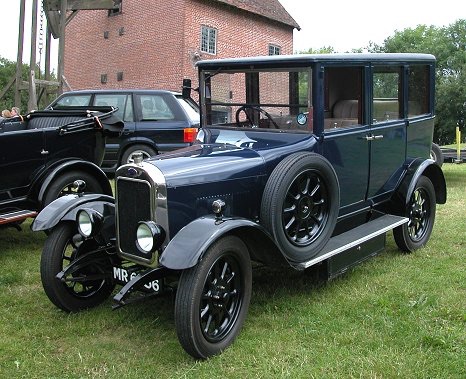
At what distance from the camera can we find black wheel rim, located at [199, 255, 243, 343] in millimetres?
3258

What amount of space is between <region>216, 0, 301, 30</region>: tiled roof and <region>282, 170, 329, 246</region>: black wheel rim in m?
17.2

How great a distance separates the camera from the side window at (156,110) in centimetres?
936

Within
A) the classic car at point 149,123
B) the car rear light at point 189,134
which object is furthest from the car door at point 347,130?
the classic car at point 149,123

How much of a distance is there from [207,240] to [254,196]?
824mm

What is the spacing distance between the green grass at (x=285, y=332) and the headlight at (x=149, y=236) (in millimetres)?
637

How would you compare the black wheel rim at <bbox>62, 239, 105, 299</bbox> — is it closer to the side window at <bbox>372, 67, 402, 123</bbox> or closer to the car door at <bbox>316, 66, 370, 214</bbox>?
the car door at <bbox>316, 66, 370, 214</bbox>

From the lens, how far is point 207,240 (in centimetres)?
307

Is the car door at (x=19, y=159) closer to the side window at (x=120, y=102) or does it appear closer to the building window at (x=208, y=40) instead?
the side window at (x=120, y=102)

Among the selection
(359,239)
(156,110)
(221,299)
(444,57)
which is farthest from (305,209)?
Answer: (444,57)

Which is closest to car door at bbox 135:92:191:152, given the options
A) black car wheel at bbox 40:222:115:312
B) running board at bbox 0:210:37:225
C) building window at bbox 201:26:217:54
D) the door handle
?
running board at bbox 0:210:37:225

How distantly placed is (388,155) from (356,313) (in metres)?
1.75

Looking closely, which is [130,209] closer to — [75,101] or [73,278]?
[73,278]

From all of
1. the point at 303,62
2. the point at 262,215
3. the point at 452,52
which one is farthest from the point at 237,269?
the point at 452,52

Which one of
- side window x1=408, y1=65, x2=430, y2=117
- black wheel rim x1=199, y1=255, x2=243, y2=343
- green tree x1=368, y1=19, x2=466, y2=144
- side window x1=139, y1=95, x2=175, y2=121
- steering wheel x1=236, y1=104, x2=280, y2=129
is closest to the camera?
black wheel rim x1=199, y1=255, x2=243, y2=343
